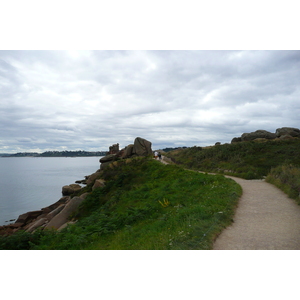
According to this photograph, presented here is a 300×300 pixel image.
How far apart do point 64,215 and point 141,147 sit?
22.6 metres

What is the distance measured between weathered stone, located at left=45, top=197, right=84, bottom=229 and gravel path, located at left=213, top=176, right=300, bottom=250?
14.5 m

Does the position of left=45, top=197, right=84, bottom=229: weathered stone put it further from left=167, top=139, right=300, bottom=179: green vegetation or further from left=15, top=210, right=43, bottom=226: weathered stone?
left=167, top=139, right=300, bottom=179: green vegetation

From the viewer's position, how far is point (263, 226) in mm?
7715

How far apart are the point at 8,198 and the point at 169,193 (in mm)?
32392

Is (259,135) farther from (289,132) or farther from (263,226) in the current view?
(263,226)

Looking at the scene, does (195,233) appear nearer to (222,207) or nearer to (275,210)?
(222,207)

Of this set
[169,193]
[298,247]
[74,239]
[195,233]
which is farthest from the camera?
[169,193]

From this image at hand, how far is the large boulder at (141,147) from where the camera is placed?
40594mm

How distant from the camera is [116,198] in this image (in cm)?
1864

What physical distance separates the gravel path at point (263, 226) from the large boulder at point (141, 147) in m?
29.4

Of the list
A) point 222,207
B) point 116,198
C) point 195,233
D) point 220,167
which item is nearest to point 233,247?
point 195,233

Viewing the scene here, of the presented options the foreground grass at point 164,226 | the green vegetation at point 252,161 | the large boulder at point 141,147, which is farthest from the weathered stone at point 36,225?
the large boulder at point 141,147

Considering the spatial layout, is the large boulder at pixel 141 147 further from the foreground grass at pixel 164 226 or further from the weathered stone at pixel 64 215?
the foreground grass at pixel 164 226

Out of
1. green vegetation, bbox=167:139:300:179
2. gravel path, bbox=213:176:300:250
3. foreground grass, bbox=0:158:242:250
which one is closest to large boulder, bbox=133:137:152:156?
green vegetation, bbox=167:139:300:179
